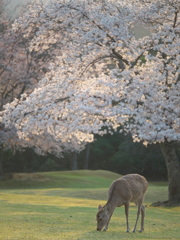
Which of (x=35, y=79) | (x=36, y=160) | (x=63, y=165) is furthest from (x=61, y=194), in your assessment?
(x=63, y=165)

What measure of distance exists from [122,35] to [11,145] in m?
17.5

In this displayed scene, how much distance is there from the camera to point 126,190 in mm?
10133

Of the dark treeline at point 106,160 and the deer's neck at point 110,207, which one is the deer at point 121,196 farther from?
the dark treeline at point 106,160

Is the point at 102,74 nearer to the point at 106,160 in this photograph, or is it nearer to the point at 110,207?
the point at 110,207

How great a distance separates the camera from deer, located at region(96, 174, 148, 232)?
9617mm

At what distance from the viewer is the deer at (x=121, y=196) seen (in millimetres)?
9617

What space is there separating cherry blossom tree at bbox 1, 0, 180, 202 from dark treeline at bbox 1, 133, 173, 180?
2636cm

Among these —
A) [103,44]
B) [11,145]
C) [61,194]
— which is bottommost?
[61,194]

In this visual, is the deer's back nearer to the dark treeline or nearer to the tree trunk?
the tree trunk

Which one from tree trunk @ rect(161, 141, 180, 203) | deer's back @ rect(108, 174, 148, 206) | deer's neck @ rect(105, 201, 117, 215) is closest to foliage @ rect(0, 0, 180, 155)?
tree trunk @ rect(161, 141, 180, 203)

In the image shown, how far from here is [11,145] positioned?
35.5 m

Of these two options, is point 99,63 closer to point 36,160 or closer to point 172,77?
point 172,77

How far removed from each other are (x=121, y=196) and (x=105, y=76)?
11.3 m

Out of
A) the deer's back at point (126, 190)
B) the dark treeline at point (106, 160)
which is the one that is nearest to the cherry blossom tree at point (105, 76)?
the deer's back at point (126, 190)
